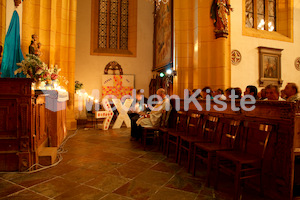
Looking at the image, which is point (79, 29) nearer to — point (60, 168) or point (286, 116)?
point (60, 168)

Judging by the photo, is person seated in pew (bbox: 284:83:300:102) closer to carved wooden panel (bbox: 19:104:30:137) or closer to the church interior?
the church interior

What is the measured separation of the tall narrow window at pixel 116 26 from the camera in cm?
1145

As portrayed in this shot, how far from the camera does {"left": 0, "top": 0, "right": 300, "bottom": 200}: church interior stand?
240 centimetres

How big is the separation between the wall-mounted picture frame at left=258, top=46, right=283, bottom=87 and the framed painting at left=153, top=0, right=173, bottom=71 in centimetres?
330

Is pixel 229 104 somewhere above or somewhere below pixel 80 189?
above

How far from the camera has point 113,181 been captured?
269 centimetres

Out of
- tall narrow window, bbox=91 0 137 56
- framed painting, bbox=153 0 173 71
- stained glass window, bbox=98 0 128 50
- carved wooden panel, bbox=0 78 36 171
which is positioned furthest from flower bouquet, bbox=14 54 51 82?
stained glass window, bbox=98 0 128 50

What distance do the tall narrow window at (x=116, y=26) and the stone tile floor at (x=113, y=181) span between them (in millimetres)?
8601

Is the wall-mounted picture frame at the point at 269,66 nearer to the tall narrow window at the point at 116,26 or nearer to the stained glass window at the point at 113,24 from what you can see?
the tall narrow window at the point at 116,26

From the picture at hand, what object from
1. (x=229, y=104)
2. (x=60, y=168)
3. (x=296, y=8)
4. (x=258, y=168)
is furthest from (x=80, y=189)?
(x=296, y=8)

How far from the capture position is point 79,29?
11.0m

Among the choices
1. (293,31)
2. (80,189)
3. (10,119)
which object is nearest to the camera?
(80,189)

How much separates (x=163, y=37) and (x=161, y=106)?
19.0ft

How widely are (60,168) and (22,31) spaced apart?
12.7 ft
